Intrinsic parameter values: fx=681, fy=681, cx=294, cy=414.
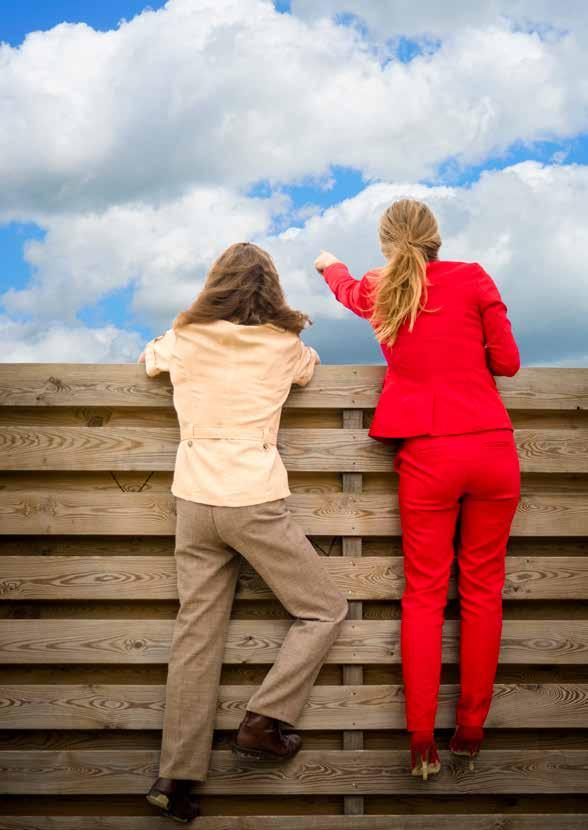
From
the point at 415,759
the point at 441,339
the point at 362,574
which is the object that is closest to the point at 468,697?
the point at 415,759

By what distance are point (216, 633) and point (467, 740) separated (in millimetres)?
1163

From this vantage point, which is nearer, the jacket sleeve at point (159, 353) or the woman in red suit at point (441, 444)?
the woman in red suit at point (441, 444)

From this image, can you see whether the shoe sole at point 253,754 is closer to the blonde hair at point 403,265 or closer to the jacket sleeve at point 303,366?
the jacket sleeve at point 303,366

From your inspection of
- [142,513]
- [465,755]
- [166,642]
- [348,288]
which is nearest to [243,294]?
[348,288]

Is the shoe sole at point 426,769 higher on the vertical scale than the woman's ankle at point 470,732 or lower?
lower

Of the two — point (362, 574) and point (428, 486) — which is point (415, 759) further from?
point (428, 486)

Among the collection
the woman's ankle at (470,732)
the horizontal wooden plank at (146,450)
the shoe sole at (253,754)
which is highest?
the horizontal wooden plank at (146,450)

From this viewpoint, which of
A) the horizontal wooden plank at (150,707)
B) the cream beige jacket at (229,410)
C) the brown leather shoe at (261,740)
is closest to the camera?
the cream beige jacket at (229,410)

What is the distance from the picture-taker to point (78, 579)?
307 cm

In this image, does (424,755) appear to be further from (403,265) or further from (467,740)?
(403,265)

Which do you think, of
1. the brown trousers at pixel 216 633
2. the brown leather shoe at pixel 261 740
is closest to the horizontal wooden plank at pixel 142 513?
the brown trousers at pixel 216 633

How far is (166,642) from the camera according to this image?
9.88ft

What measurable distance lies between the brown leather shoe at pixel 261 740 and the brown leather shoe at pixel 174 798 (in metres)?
0.26

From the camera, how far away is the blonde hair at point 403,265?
2.71 m
